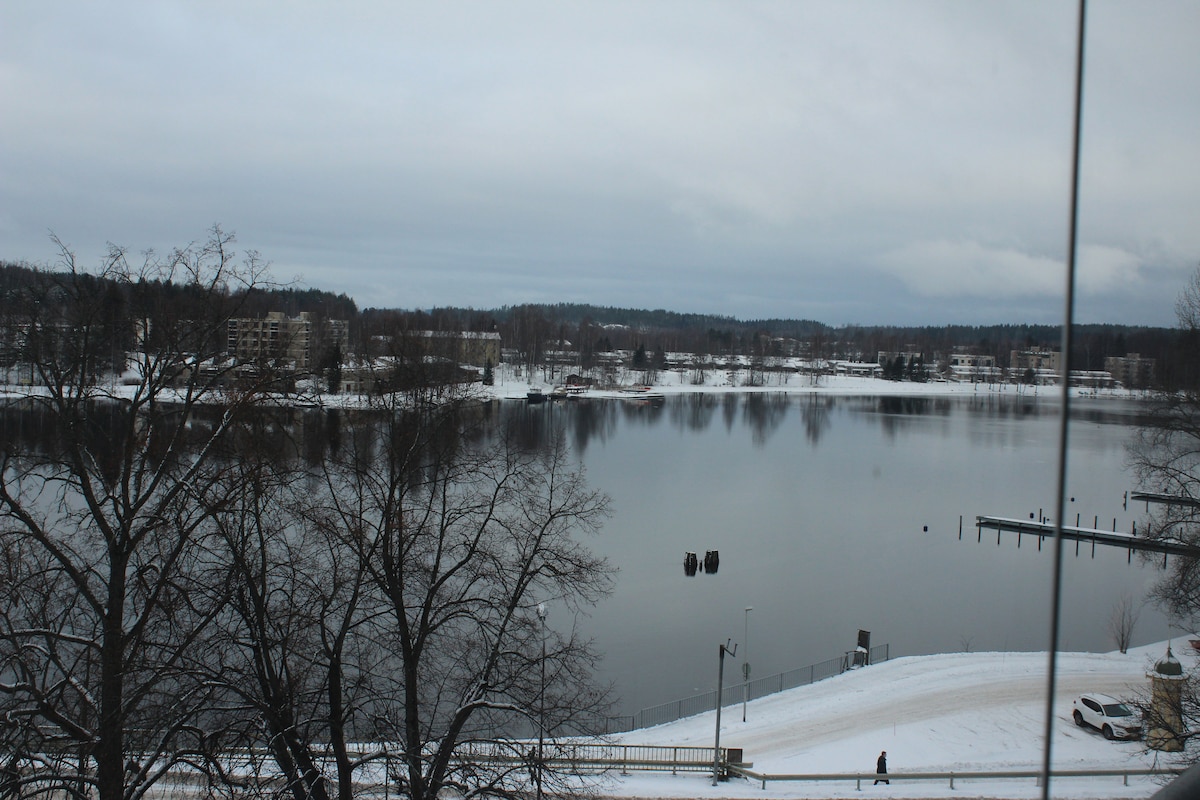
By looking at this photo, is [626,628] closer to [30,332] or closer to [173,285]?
[173,285]

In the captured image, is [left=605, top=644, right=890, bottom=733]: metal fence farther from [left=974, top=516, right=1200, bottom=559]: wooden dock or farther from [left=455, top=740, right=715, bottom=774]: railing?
[left=974, top=516, right=1200, bottom=559]: wooden dock

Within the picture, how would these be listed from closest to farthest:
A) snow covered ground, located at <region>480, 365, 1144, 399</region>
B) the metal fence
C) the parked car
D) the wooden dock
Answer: the parked car → the metal fence → the wooden dock → snow covered ground, located at <region>480, 365, 1144, 399</region>

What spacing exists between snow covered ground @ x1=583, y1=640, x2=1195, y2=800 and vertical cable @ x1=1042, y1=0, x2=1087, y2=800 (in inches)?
327

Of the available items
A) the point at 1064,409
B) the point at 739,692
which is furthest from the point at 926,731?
the point at 1064,409

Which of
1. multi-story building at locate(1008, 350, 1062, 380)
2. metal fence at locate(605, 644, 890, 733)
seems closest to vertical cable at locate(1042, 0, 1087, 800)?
multi-story building at locate(1008, 350, 1062, 380)

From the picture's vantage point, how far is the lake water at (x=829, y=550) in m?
16.2

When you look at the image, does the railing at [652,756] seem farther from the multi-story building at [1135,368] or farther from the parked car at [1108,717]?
the multi-story building at [1135,368]

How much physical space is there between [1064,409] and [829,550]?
72.4ft

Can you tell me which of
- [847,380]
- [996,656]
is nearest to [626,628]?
[996,656]

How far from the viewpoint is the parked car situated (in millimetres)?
11828

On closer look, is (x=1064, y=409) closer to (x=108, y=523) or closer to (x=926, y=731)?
(x=108, y=523)

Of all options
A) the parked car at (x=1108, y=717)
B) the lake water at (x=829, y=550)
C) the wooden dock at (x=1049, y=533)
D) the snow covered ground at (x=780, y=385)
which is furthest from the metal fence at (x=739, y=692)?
the snow covered ground at (x=780, y=385)

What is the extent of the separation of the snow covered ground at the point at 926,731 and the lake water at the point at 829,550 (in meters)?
1.38

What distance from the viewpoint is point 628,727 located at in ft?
41.1
